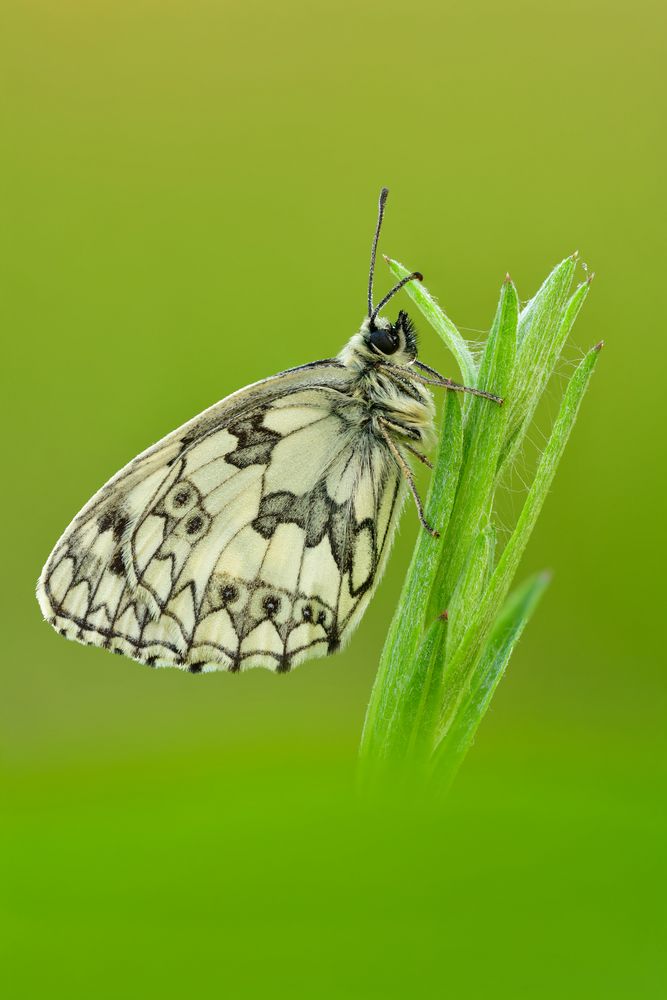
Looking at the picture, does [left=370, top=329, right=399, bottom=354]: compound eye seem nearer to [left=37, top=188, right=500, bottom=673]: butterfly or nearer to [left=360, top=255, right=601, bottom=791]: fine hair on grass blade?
[left=37, top=188, right=500, bottom=673]: butterfly

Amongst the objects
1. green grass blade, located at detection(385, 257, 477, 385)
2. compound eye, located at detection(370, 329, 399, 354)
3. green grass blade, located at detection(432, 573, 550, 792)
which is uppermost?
compound eye, located at detection(370, 329, 399, 354)

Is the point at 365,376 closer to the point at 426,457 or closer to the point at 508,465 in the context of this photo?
the point at 426,457

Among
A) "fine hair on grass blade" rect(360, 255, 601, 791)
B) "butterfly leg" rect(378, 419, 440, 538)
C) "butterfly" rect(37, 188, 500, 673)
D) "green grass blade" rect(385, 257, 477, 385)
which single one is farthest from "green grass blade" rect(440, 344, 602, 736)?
"butterfly" rect(37, 188, 500, 673)

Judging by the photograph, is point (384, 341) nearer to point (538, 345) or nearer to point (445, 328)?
point (445, 328)

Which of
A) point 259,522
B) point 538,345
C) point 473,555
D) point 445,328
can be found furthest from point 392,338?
point 473,555

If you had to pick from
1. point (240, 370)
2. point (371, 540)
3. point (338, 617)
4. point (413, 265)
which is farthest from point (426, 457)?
point (240, 370)
